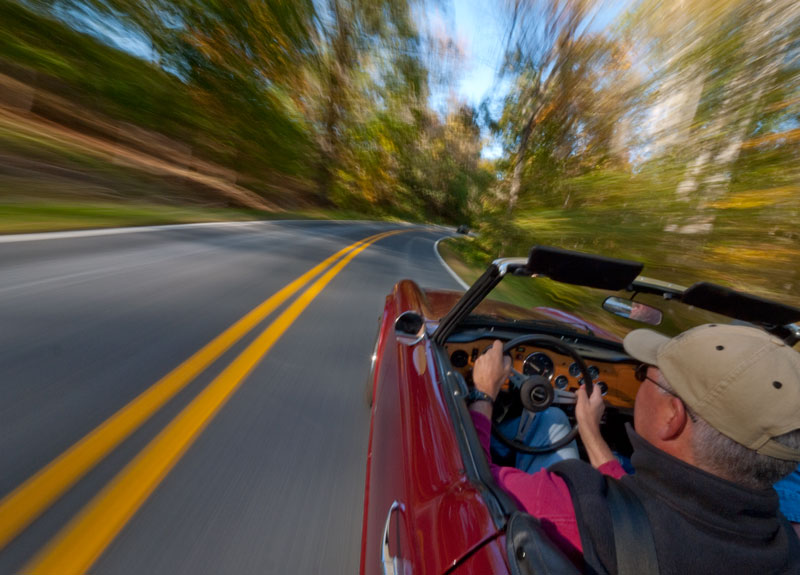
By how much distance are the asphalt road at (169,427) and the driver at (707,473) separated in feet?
3.46

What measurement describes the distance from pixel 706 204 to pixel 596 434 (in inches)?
226

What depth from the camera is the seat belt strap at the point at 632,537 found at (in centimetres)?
73

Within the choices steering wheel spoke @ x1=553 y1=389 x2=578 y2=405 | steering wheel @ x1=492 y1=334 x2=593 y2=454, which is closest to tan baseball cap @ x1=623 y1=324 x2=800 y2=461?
steering wheel @ x1=492 y1=334 x2=593 y2=454

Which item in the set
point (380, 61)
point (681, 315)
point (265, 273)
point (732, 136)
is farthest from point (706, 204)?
point (380, 61)

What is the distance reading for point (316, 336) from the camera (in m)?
3.64

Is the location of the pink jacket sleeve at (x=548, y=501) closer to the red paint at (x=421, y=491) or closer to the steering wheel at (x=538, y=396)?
the red paint at (x=421, y=491)

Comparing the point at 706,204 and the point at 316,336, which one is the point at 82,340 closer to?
the point at 316,336

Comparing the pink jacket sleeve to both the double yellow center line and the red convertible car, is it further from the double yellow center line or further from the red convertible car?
the double yellow center line

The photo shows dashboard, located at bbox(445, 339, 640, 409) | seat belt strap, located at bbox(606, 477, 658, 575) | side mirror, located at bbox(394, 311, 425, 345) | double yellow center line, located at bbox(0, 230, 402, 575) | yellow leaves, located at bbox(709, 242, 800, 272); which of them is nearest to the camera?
seat belt strap, located at bbox(606, 477, 658, 575)

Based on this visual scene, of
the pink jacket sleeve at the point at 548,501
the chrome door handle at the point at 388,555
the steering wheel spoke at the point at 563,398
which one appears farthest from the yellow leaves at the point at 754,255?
the chrome door handle at the point at 388,555

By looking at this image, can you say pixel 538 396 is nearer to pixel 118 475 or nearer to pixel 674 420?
pixel 674 420

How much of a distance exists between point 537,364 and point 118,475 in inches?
82.6

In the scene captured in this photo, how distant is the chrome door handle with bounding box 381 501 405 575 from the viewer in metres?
0.96


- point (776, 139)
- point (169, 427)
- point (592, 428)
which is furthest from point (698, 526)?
point (776, 139)
